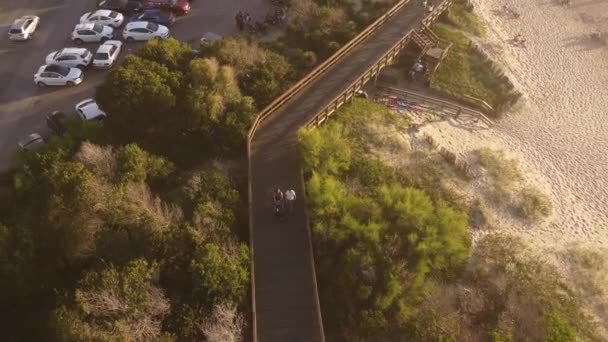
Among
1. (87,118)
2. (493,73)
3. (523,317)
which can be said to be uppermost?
(87,118)

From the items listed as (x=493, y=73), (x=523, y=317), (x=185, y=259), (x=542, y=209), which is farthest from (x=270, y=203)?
(x=493, y=73)

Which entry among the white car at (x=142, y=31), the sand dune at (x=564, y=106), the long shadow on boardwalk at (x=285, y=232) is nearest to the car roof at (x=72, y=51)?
the white car at (x=142, y=31)

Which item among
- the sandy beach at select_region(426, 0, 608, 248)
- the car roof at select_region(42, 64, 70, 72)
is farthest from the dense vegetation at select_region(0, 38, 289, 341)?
the sandy beach at select_region(426, 0, 608, 248)

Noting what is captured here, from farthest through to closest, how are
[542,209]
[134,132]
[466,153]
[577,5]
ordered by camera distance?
[577,5], [466,153], [542,209], [134,132]

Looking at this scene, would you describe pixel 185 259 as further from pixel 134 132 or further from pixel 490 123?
pixel 490 123

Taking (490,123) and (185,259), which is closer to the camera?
(185,259)

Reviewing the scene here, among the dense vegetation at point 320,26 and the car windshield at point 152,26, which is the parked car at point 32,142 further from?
the dense vegetation at point 320,26

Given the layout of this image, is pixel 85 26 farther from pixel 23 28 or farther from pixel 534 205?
pixel 534 205
